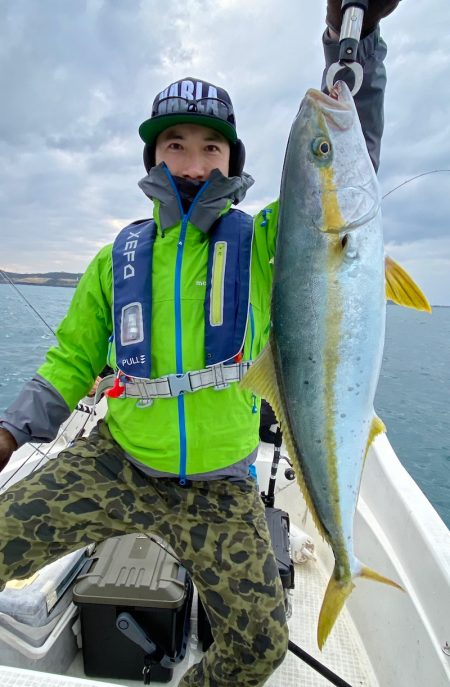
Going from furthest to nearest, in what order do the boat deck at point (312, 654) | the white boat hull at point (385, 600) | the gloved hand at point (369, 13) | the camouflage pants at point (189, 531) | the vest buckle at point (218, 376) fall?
the boat deck at point (312, 654)
the white boat hull at point (385, 600)
the vest buckle at point (218, 376)
the camouflage pants at point (189, 531)
the gloved hand at point (369, 13)

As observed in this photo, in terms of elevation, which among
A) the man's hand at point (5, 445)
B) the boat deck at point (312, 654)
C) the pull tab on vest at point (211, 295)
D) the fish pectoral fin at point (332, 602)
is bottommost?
the boat deck at point (312, 654)

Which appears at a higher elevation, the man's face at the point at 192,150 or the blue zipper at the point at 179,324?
the man's face at the point at 192,150

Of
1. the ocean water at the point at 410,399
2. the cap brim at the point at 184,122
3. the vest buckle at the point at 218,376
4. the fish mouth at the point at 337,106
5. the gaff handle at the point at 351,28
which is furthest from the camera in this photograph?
the ocean water at the point at 410,399

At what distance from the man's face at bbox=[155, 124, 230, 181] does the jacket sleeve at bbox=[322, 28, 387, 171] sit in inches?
26.2

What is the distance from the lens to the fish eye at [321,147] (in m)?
1.68

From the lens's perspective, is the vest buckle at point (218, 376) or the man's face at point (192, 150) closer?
the vest buckle at point (218, 376)

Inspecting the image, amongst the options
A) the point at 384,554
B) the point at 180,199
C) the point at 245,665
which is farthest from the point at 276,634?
the point at 180,199

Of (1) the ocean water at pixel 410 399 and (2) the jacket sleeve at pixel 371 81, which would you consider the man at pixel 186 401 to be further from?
(1) the ocean water at pixel 410 399

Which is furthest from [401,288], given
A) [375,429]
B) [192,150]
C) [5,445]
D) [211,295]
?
[5,445]

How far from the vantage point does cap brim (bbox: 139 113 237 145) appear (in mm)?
2375

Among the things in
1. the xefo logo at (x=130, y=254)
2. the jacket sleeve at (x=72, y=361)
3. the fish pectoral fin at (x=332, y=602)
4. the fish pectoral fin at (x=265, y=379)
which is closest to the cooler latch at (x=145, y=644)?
the jacket sleeve at (x=72, y=361)

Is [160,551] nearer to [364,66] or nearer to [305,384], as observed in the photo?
[305,384]

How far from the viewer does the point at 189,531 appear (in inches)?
88.1

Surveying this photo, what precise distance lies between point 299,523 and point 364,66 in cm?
403
